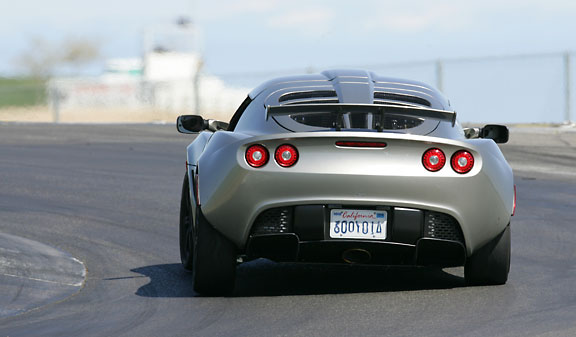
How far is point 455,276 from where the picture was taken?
8.04m

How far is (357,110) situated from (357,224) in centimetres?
69

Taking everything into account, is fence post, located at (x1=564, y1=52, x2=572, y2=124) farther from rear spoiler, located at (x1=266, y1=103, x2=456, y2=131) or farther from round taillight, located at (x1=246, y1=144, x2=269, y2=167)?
round taillight, located at (x1=246, y1=144, x2=269, y2=167)

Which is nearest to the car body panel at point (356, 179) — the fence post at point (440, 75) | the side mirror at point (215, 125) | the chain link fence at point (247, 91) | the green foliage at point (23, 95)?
the side mirror at point (215, 125)

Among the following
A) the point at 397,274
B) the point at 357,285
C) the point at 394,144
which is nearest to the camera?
the point at 394,144

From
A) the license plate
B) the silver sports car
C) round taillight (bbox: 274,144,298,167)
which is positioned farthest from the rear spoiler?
the license plate

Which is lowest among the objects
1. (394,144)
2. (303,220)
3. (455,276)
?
(455,276)

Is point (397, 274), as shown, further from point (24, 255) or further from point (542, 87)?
point (542, 87)

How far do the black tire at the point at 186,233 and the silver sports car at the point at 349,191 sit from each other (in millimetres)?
776

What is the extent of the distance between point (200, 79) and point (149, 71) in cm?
2851

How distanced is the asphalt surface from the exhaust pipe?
24 cm

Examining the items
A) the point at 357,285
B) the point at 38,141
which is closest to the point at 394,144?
the point at 357,285

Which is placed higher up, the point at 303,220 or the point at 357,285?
the point at 303,220

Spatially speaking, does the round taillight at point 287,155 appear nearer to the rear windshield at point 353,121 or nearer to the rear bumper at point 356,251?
the rear windshield at point 353,121

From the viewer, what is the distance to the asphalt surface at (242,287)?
20.5 ft
